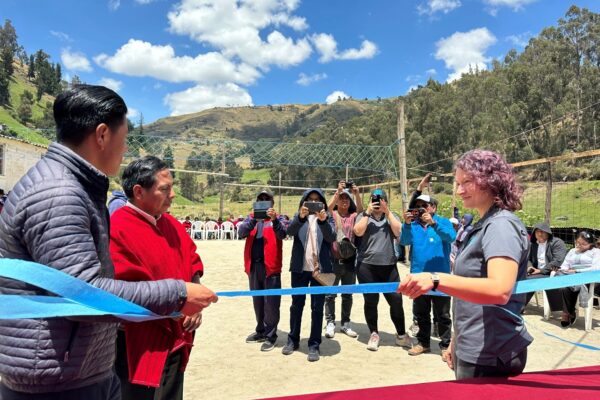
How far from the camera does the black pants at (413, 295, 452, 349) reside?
4922mm

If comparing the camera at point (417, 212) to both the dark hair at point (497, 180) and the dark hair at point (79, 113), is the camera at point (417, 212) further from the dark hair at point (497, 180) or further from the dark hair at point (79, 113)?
the dark hair at point (79, 113)

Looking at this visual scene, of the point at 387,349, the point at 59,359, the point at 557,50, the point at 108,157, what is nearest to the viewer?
the point at 59,359

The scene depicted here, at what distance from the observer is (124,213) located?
2166mm

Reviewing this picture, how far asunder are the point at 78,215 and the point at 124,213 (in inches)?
37.5

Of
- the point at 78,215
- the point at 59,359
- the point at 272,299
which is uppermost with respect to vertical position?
the point at 78,215

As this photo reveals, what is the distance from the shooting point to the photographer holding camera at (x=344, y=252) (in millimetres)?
5633

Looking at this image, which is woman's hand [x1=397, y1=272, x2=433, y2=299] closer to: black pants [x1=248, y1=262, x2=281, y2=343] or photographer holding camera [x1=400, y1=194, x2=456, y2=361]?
photographer holding camera [x1=400, y1=194, x2=456, y2=361]

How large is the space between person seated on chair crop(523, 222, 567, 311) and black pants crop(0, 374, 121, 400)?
6.91 m

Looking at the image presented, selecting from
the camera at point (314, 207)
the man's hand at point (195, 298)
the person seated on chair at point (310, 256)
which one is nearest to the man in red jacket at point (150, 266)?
the man's hand at point (195, 298)

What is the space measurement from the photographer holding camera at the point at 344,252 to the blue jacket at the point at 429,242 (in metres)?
0.85

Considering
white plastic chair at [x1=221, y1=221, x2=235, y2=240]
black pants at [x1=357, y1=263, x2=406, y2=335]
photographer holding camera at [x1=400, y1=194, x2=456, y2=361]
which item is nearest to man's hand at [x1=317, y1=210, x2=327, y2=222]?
black pants at [x1=357, y1=263, x2=406, y2=335]

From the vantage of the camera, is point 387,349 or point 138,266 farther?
point 387,349

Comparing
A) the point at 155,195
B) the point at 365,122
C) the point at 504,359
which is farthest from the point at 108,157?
the point at 365,122

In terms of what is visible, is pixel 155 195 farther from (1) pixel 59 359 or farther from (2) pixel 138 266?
(1) pixel 59 359
